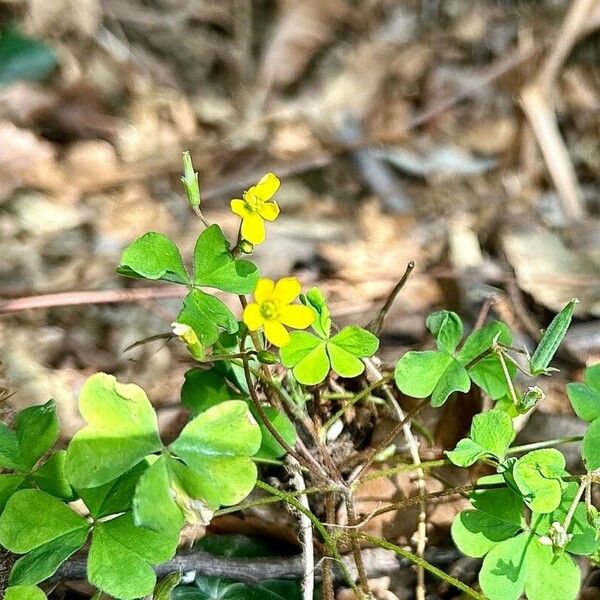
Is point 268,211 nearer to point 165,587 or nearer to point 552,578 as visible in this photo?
point 165,587

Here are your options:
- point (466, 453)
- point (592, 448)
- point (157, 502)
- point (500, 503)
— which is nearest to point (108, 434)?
point (157, 502)

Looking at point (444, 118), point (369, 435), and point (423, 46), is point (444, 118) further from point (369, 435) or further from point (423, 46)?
point (369, 435)

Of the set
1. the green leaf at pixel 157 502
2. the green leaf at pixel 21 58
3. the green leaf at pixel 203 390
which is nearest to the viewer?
the green leaf at pixel 157 502

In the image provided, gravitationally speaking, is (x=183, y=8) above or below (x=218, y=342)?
below

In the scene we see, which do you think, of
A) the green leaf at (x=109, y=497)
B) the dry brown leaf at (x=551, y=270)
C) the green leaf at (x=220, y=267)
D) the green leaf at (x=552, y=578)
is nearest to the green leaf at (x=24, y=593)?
the green leaf at (x=109, y=497)

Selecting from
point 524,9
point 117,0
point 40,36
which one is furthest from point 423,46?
point 40,36

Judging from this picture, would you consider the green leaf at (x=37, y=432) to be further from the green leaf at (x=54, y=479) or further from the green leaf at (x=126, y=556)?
the green leaf at (x=126, y=556)
